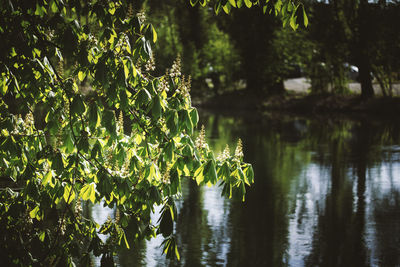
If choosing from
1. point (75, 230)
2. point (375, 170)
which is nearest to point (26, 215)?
point (75, 230)

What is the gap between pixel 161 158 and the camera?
491 centimetres

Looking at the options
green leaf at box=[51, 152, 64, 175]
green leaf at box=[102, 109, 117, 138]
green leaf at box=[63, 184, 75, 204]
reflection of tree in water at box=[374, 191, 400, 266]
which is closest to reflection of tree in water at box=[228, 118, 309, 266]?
reflection of tree in water at box=[374, 191, 400, 266]

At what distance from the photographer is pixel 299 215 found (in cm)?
1383

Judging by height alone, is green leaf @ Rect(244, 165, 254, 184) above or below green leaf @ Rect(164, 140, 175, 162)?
below

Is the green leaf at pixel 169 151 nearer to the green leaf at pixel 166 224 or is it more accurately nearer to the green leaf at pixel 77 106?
the green leaf at pixel 166 224

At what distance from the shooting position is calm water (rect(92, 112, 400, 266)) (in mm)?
10906

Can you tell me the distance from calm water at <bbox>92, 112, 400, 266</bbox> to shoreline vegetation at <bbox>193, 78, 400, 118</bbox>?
15.0 metres

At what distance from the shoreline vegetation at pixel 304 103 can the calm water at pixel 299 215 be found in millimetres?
15032

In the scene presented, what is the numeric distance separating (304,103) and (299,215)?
107 feet

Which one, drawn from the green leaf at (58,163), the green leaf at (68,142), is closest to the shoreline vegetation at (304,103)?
the green leaf at (68,142)

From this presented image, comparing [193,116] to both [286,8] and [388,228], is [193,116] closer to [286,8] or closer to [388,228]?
[286,8]

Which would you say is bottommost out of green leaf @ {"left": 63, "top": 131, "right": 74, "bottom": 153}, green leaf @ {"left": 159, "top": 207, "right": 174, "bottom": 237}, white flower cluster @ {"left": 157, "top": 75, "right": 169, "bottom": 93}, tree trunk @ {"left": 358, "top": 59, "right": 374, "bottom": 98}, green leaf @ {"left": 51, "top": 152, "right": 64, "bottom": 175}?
green leaf @ {"left": 159, "top": 207, "right": 174, "bottom": 237}

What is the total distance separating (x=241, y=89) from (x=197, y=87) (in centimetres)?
429

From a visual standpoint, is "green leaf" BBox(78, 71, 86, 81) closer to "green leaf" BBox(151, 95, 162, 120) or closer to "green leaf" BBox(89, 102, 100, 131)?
"green leaf" BBox(89, 102, 100, 131)
